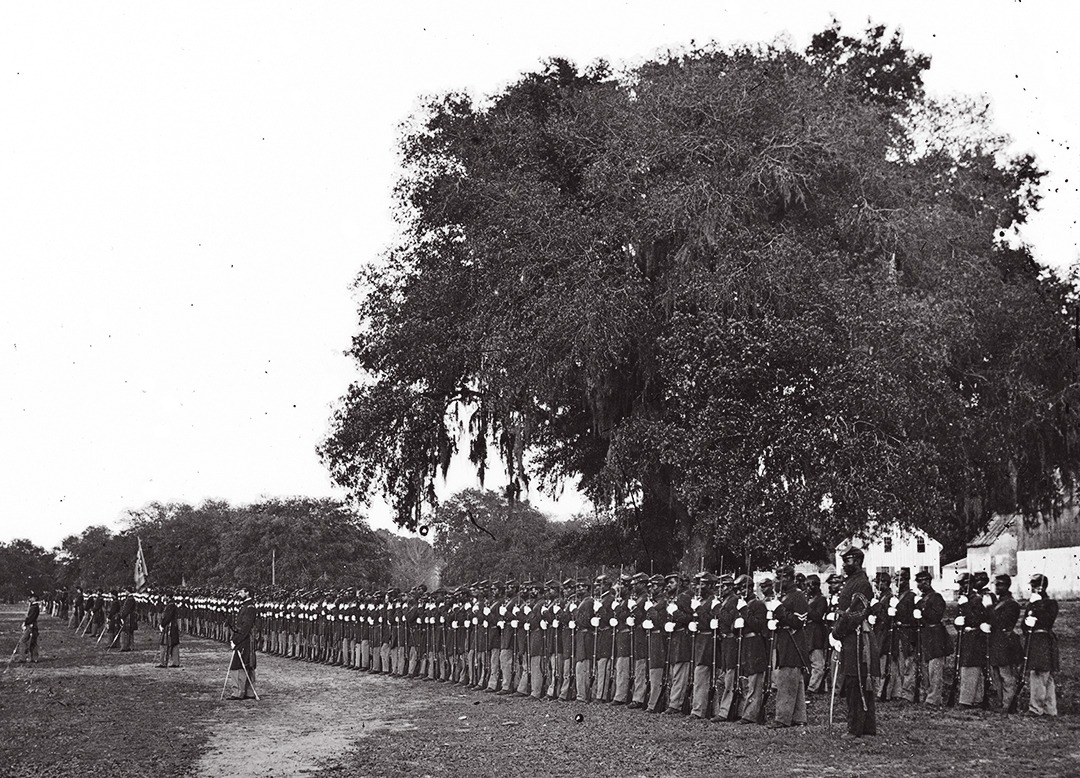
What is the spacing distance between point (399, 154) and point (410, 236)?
2.22 meters

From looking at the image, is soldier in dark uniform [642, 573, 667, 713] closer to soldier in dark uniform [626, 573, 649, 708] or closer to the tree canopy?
soldier in dark uniform [626, 573, 649, 708]

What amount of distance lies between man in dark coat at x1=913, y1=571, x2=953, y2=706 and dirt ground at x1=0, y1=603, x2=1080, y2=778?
407 mm

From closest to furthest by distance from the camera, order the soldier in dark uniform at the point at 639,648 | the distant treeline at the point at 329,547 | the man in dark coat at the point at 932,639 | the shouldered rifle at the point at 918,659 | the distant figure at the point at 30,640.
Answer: the man in dark coat at the point at 932,639 → the shouldered rifle at the point at 918,659 → the soldier in dark uniform at the point at 639,648 → the distant figure at the point at 30,640 → the distant treeline at the point at 329,547

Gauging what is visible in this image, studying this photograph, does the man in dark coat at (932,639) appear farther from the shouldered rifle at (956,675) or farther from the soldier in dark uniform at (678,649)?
the soldier in dark uniform at (678,649)

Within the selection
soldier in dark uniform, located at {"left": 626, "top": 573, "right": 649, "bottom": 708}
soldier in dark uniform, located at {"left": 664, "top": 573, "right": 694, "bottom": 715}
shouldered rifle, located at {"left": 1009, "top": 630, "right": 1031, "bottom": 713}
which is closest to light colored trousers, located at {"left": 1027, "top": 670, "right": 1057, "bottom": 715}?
shouldered rifle, located at {"left": 1009, "top": 630, "right": 1031, "bottom": 713}

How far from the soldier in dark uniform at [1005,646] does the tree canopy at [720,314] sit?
7235 mm

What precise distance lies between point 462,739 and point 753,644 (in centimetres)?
354

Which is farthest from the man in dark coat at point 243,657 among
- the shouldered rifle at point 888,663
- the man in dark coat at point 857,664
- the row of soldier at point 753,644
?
the man in dark coat at point 857,664

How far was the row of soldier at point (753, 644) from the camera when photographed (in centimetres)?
1395

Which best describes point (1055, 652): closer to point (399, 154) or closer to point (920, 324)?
point (920, 324)

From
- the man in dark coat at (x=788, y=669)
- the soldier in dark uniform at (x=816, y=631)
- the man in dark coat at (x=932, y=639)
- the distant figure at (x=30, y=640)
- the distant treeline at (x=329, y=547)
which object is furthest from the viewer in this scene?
the distant treeline at (x=329, y=547)

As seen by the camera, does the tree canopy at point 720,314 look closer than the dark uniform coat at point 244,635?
No

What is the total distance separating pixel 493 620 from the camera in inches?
787

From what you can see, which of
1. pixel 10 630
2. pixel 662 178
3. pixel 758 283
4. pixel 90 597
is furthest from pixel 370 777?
pixel 10 630
